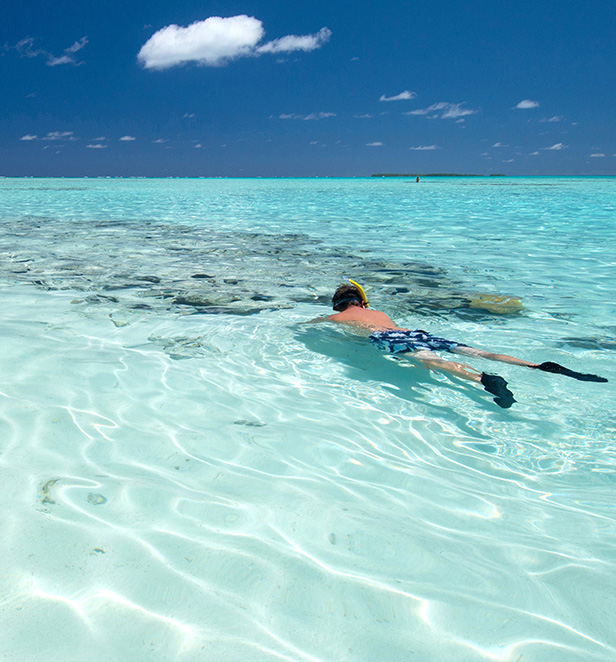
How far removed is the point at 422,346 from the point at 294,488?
223cm

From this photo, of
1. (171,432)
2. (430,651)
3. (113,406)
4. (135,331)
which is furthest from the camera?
(135,331)

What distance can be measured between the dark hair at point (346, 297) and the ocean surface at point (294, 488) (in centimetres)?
35

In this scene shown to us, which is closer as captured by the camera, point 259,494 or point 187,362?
point 259,494

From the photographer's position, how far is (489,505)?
8.26 ft

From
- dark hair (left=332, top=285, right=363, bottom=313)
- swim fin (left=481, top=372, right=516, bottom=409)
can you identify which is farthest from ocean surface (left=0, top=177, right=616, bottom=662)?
dark hair (left=332, top=285, right=363, bottom=313)

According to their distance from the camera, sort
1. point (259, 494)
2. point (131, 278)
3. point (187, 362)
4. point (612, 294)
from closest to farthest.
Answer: point (259, 494), point (187, 362), point (612, 294), point (131, 278)

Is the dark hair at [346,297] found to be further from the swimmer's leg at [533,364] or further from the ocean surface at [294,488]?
the swimmer's leg at [533,364]

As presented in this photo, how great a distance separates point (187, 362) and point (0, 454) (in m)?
1.73

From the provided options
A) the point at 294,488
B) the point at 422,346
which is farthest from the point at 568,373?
the point at 294,488

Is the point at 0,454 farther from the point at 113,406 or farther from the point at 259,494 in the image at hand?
the point at 259,494

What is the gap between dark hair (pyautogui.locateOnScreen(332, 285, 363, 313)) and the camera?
5.21 m

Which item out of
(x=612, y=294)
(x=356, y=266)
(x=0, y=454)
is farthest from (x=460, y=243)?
(x=0, y=454)

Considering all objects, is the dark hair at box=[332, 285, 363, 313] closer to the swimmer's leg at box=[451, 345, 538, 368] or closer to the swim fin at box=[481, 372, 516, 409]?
the swimmer's leg at box=[451, 345, 538, 368]

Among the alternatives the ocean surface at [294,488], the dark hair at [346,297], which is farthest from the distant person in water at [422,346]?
the ocean surface at [294,488]
